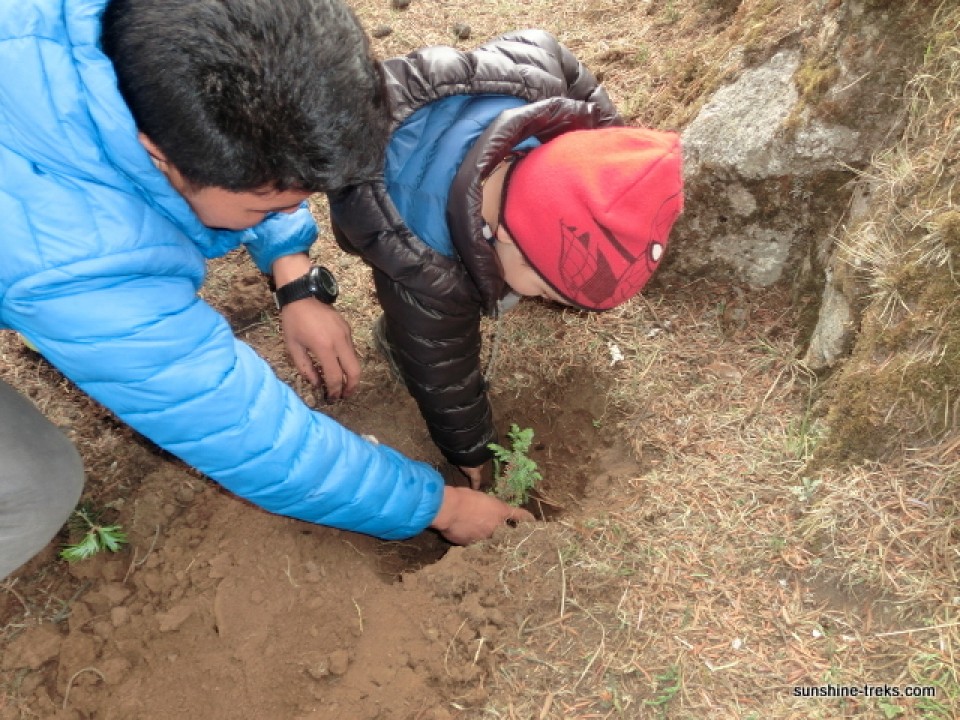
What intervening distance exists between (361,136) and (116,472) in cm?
186

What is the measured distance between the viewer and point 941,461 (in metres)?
1.99

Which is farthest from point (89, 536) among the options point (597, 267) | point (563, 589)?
point (597, 267)

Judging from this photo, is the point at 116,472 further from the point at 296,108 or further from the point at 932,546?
the point at 932,546

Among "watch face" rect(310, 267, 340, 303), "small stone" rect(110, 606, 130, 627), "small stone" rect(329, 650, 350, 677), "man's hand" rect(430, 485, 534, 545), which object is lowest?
"small stone" rect(110, 606, 130, 627)

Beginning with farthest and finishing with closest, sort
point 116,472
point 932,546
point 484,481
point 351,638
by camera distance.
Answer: point 484,481 < point 116,472 < point 351,638 < point 932,546

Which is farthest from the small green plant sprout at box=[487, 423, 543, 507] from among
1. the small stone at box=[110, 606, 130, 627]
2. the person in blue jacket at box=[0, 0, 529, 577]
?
the small stone at box=[110, 606, 130, 627]

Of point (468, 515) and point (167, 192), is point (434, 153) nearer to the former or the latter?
point (167, 192)

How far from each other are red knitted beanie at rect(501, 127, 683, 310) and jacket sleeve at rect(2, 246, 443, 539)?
790 millimetres

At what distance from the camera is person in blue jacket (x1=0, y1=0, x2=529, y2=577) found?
1269mm

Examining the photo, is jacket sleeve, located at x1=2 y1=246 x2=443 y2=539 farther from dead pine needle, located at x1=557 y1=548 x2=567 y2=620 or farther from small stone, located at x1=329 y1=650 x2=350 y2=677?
dead pine needle, located at x1=557 y1=548 x2=567 y2=620

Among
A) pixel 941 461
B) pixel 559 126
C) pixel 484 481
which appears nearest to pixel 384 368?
pixel 484 481

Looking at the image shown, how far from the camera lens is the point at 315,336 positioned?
2.65 metres

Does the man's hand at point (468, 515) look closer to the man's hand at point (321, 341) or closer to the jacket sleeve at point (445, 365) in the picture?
the jacket sleeve at point (445, 365)

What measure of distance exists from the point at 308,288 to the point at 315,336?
0.20m
